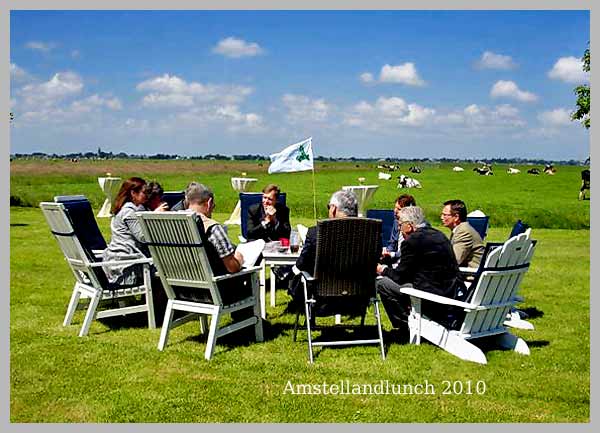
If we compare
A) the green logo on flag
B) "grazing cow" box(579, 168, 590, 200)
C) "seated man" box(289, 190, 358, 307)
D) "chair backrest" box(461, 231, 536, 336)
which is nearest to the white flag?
the green logo on flag

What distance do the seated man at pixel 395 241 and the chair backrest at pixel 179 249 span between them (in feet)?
6.21

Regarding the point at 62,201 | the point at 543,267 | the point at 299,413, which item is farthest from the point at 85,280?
the point at 543,267

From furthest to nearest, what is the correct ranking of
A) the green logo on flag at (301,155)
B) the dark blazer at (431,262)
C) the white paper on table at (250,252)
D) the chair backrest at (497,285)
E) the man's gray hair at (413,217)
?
the green logo on flag at (301,155), the white paper on table at (250,252), the man's gray hair at (413,217), the dark blazer at (431,262), the chair backrest at (497,285)

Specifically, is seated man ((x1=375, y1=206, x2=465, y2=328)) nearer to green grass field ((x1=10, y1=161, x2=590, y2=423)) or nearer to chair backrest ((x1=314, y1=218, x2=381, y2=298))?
chair backrest ((x1=314, y1=218, x2=381, y2=298))

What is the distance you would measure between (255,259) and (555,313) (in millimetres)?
3683

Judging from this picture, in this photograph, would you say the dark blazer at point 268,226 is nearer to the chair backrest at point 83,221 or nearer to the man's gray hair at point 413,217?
the chair backrest at point 83,221

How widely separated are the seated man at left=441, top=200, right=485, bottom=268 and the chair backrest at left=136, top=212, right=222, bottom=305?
2.48m

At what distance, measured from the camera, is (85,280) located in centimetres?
727

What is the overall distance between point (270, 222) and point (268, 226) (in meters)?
0.05

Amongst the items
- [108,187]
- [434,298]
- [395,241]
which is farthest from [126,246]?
[108,187]

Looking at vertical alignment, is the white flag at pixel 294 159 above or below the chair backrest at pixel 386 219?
above

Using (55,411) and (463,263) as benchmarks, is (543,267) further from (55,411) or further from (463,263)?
(55,411)

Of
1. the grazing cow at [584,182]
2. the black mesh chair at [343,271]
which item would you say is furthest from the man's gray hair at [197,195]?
the grazing cow at [584,182]

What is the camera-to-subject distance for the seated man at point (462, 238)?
23.4ft
